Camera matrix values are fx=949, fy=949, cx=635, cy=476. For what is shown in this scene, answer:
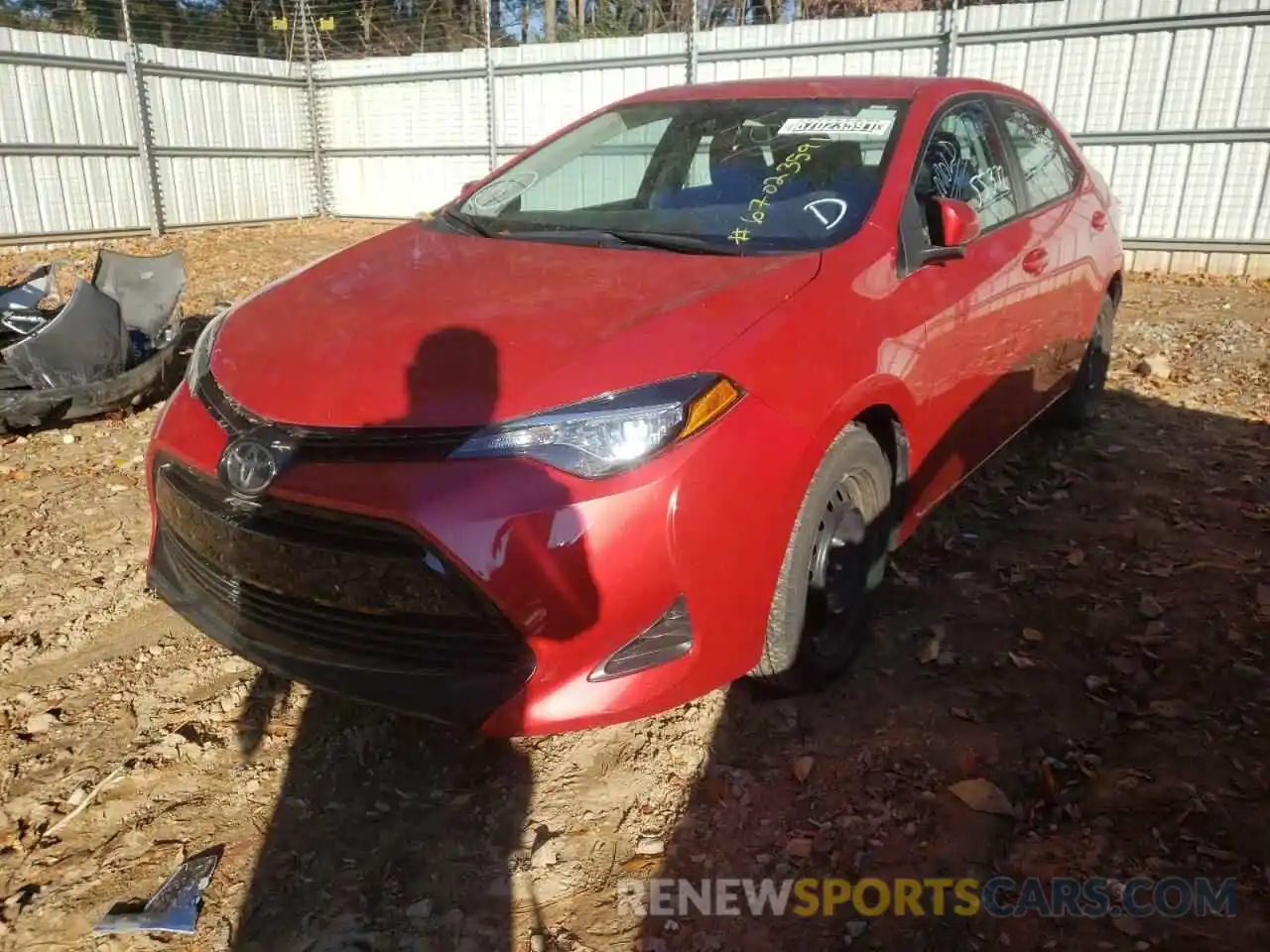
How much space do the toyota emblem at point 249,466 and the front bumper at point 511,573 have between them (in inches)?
2.0

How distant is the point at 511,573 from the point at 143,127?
12572 mm

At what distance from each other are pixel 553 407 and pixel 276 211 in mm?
13923

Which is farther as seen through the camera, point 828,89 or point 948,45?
point 948,45

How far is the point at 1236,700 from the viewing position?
2750 millimetres

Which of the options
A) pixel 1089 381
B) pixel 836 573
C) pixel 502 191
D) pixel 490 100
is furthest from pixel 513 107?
pixel 836 573

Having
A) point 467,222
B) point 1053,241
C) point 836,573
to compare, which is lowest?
point 836,573

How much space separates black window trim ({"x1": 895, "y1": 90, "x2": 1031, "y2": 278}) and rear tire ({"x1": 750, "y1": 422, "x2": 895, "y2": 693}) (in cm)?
61

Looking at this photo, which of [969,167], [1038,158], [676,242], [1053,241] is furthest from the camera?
[1038,158]

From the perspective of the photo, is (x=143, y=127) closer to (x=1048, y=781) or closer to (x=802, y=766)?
(x=802, y=766)

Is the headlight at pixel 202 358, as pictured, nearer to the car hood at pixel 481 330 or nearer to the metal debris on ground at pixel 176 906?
the car hood at pixel 481 330

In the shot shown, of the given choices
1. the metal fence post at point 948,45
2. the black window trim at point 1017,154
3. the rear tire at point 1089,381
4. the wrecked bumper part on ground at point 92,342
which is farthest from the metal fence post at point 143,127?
the rear tire at point 1089,381

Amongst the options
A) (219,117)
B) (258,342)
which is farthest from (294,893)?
(219,117)

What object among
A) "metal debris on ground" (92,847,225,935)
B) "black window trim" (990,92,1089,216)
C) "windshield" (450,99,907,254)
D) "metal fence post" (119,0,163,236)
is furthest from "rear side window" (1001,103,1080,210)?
"metal fence post" (119,0,163,236)

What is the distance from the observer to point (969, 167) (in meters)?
3.47
